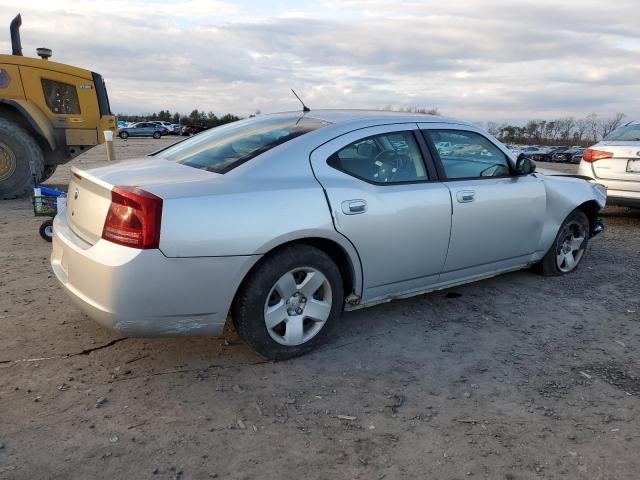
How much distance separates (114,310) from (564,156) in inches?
1736

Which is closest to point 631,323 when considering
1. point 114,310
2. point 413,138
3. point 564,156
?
point 413,138

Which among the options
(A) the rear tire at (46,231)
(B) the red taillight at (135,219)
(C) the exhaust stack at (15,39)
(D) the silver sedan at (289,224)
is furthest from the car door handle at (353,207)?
(C) the exhaust stack at (15,39)

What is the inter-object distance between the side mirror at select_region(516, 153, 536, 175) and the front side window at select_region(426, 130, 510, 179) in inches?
3.5

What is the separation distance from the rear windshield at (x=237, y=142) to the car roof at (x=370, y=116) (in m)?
0.12

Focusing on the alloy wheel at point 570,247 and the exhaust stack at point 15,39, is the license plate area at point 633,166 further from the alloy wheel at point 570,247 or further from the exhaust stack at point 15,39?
the exhaust stack at point 15,39

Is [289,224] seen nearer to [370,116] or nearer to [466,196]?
[370,116]

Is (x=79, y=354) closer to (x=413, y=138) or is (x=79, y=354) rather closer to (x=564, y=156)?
(x=413, y=138)

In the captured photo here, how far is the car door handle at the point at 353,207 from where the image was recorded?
→ 334 centimetres

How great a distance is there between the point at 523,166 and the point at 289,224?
243 centimetres

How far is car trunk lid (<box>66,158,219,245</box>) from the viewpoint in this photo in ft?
9.69

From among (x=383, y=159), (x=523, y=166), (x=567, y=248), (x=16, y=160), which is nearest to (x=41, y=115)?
(x=16, y=160)

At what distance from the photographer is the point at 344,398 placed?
2959mm

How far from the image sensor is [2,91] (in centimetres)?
866

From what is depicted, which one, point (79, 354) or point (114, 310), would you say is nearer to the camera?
point (114, 310)
